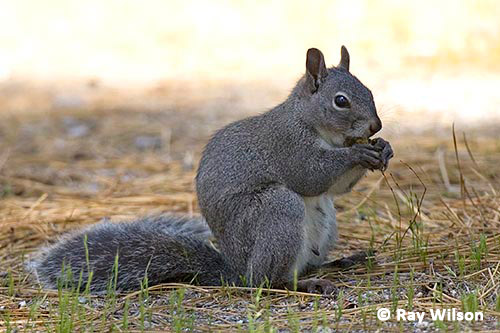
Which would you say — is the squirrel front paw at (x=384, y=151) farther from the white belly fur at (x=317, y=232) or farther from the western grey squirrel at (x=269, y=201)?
the white belly fur at (x=317, y=232)

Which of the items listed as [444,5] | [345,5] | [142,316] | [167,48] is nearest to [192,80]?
[167,48]

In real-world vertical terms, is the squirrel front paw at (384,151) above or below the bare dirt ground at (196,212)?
above

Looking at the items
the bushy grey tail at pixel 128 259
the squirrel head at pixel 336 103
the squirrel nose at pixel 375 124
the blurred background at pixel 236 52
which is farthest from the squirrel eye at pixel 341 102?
the blurred background at pixel 236 52

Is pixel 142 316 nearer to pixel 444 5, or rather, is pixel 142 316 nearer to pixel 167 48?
pixel 167 48

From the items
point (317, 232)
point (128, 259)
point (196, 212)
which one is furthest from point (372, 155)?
point (196, 212)

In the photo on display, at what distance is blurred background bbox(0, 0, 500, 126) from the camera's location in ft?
22.8

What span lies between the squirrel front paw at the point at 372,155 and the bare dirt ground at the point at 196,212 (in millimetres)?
184

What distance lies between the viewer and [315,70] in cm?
324

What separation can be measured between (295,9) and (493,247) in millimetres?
5901

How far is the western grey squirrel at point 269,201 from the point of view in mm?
3039

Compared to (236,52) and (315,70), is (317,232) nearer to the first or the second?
(315,70)

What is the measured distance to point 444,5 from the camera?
27.2 feet

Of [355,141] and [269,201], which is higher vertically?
[355,141]

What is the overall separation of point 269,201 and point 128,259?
58cm
